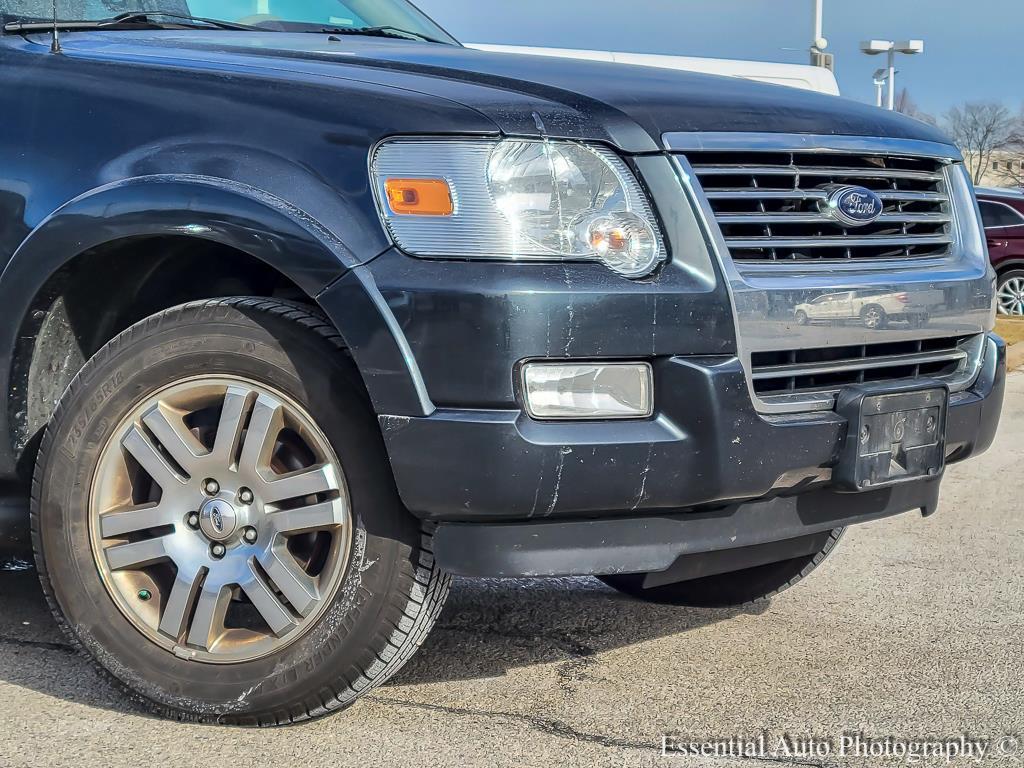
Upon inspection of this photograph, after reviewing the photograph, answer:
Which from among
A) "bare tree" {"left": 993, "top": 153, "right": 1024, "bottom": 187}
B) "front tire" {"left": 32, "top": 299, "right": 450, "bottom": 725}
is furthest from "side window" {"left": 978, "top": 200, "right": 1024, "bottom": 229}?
"bare tree" {"left": 993, "top": 153, "right": 1024, "bottom": 187}

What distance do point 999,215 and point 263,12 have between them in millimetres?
11652

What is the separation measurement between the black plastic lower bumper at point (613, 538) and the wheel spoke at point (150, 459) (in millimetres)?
630

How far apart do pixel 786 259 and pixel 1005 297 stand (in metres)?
11.9

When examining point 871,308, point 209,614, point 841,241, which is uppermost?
point 841,241

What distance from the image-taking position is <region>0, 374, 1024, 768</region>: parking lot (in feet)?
9.14

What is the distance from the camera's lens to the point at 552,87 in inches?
112

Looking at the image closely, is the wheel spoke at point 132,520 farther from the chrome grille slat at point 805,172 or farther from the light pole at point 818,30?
the light pole at point 818,30

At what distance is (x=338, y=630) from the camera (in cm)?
277

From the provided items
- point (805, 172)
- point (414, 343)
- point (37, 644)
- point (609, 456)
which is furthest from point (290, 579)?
point (805, 172)

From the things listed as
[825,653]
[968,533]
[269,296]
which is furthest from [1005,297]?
[269,296]

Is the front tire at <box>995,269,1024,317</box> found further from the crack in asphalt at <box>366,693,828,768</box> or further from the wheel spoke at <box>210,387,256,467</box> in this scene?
the wheel spoke at <box>210,387,256,467</box>

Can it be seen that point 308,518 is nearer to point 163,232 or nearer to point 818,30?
point 163,232

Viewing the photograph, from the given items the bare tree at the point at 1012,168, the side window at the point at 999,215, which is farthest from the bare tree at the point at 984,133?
the side window at the point at 999,215

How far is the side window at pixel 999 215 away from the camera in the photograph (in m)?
13.8
